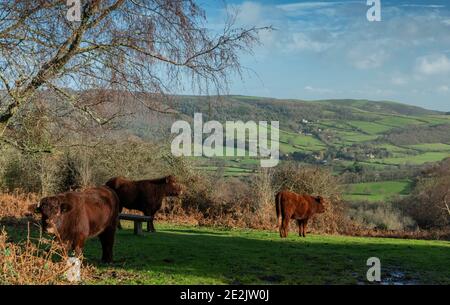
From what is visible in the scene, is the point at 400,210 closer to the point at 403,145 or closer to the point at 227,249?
the point at 227,249

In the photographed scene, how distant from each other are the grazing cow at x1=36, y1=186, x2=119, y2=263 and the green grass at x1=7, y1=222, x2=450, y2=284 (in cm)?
66

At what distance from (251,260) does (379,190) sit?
42.0 metres

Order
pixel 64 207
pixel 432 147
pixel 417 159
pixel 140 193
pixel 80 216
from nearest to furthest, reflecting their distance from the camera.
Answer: pixel 64 207
pixel 80 216
pixel 140 193
pixel 417 159
pixel 432 147

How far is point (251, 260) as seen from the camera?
11.1m

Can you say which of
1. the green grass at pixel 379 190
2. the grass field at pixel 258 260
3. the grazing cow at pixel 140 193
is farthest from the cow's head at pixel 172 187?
the green grass at pixel 379 190

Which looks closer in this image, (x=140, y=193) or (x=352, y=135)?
(x=140, y=193)

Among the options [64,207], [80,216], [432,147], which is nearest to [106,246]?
[80,216]

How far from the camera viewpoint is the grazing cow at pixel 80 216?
8.48 meters

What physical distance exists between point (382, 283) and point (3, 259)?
6568mm

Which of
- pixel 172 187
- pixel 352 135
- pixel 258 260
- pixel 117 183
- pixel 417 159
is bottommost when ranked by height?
pixel 258 260

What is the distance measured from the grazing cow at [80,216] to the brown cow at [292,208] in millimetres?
7923

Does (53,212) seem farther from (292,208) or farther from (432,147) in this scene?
(432,147)

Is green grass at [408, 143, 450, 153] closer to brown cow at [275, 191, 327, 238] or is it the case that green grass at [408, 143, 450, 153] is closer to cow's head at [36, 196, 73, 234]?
brown cow at [275, 191, 327, 238]

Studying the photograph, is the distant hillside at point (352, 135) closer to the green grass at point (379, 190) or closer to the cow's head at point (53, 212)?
the green grass at point (379, 190)
